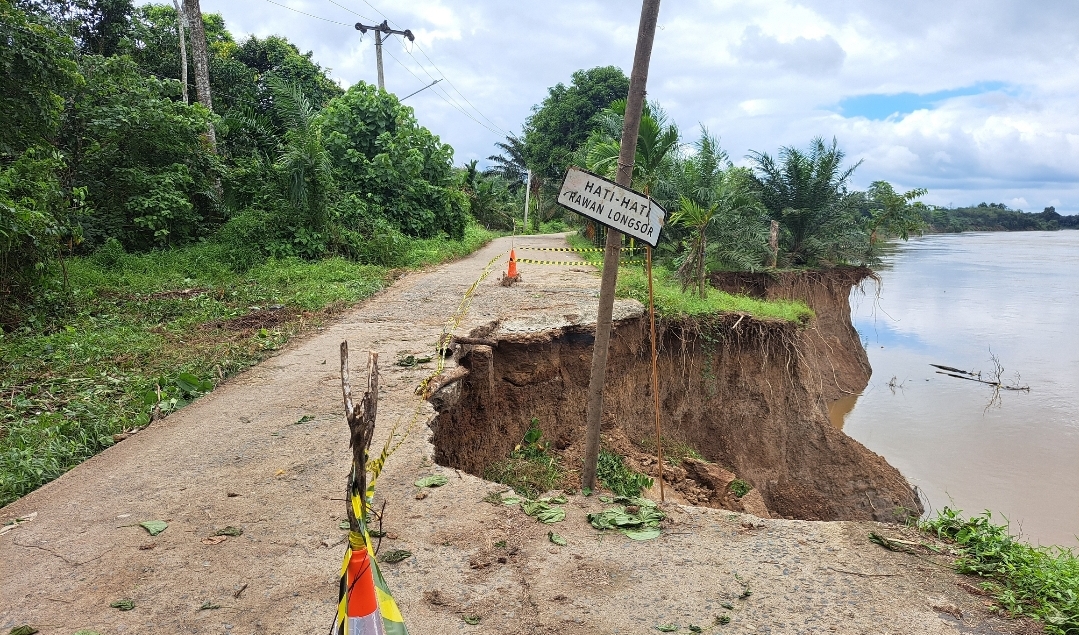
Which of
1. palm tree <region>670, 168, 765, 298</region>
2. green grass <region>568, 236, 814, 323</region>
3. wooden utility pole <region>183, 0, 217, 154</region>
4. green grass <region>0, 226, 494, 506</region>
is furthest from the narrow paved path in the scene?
wooden utility pole <region>183, 0, 217, 154</region>

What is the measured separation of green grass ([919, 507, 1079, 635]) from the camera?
3.02m

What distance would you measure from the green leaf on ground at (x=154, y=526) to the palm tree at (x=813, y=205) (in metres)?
14.5

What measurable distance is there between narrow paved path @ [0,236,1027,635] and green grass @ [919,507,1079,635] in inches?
7.8

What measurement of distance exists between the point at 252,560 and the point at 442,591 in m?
1.09

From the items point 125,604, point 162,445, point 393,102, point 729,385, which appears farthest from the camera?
point 393,102

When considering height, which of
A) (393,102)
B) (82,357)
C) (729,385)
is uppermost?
(393,102)

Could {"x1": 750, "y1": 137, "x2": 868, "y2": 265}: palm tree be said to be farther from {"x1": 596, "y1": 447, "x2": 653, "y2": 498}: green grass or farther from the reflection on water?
{"x1": 596, "y1": 447, "x2": 653, "y2": 498}: green grass

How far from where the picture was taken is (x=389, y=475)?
4371 mm

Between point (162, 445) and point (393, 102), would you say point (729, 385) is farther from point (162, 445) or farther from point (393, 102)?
point (393, 102)

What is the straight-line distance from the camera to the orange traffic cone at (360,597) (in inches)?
79.8

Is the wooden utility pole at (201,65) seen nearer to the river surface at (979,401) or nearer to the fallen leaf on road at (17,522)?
the fallen leaf on road at (17,522)

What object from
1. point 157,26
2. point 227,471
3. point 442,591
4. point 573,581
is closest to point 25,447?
point 227,471

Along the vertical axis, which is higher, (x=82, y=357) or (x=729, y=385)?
(x=82, y=357)

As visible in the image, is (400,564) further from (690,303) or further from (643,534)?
(690,303)
